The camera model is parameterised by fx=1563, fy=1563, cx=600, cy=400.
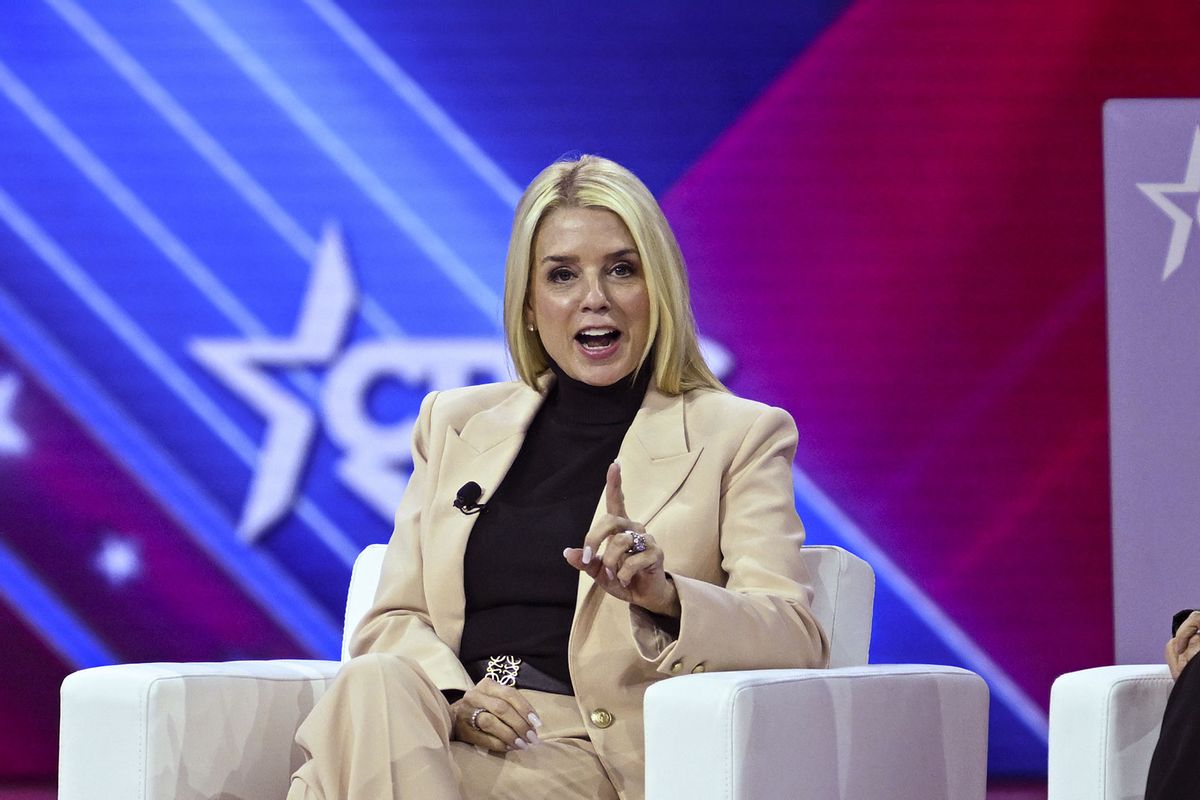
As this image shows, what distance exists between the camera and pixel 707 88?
4602 millimetres

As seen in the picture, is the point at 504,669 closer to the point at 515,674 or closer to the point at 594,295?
the point at 515,674

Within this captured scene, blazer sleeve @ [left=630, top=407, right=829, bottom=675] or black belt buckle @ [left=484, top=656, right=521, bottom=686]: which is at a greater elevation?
blazer sleeve @ [left=630, top=407, right=829, bottom=675]

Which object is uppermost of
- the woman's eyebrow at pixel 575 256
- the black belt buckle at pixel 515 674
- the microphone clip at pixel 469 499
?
the woman's eyebrow at pixel 575 256

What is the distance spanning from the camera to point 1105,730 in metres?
2.16

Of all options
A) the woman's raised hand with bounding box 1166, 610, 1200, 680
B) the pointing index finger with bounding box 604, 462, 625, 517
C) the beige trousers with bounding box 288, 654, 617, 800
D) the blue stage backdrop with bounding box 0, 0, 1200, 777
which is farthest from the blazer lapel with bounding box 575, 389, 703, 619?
the blue stage backdrop with bounding box 0, 0, 1200, 777

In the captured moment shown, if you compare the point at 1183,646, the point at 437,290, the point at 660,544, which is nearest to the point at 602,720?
the point at 660,544

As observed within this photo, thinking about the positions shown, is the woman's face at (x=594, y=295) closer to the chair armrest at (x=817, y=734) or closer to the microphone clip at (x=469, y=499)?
the microphone clip at (x=469, y=499)

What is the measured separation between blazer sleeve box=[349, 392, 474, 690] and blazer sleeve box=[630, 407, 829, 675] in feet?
1.28

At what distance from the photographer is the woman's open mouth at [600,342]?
2.52 metres

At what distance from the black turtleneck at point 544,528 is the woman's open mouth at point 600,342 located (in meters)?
0.08

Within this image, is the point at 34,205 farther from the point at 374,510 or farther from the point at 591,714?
the point at 591,714

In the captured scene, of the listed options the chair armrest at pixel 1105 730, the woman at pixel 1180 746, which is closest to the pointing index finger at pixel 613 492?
the chair armrest at pixel 1105 730

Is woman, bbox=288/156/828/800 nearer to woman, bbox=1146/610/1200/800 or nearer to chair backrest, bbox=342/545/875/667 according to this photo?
chair backrest, bbox=342/545/875/667

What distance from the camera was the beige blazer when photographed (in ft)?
7.14
